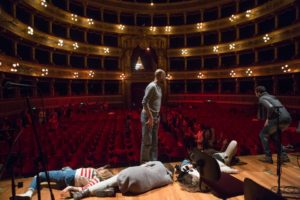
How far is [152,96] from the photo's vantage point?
5.42m

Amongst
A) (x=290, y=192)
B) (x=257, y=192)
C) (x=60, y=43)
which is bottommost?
(x=290, y=192)

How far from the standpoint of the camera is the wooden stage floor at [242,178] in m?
4.42

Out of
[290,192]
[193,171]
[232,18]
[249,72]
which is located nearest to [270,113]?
[290,192]

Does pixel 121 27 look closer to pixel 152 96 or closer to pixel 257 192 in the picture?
pixel 152 96

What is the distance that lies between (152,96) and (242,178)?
7.93ft

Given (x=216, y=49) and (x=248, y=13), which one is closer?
(x=248, y=13)

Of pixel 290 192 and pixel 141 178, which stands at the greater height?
pixel 141 178

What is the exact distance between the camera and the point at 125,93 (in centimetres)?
2902

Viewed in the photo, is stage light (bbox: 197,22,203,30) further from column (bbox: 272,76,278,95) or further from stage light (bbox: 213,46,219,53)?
column (bbox: 272,76,278,95)

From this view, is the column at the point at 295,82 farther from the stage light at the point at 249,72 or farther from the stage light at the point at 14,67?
the stage light at the point at 14,67

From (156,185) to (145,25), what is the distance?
2739 cm

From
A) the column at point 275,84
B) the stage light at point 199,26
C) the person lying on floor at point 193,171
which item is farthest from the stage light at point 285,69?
the person lying on floor at point 193,171

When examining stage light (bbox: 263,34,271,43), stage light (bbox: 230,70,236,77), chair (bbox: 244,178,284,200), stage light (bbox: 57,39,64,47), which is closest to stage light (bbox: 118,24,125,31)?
stage light (bbox: 57,39,64,47)

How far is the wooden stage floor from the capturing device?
4422 mm
